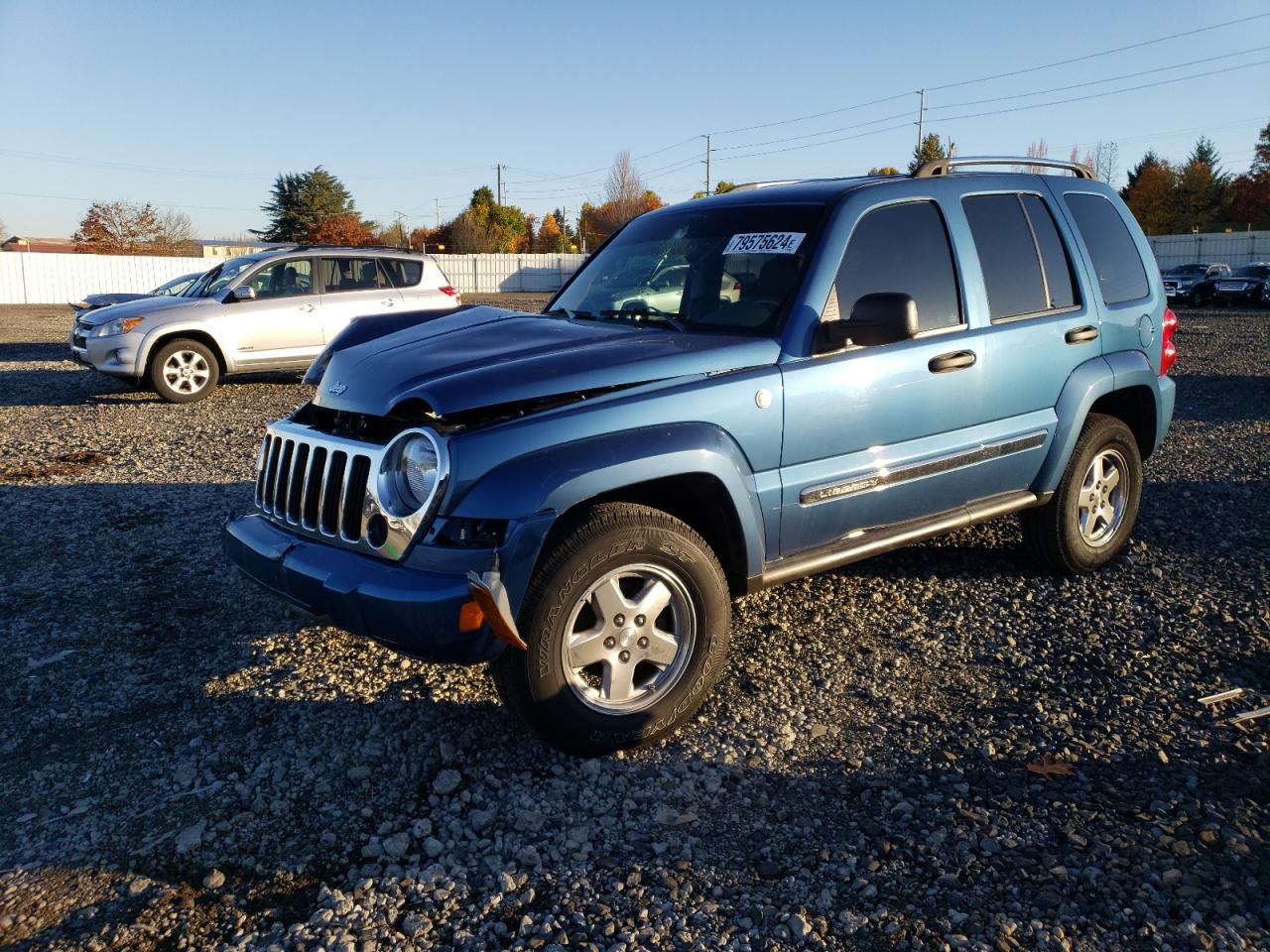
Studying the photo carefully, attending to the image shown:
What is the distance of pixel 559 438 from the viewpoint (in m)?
3.24

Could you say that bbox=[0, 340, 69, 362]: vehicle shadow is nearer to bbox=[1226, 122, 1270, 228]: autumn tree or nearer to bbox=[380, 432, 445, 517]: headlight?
bbox=[380, 432, 445, 517]: headlight

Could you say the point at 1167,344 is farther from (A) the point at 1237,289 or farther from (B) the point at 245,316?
(A) the point at 1237,289

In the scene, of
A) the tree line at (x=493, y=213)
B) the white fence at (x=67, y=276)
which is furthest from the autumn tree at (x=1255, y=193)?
the white fence at (x=67, y=276)

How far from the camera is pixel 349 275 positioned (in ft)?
43.1

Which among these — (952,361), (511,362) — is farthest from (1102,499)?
(511,362)

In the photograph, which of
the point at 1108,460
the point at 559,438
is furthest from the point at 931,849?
the point at 1108,460

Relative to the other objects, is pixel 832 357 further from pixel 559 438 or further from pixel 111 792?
pixel 111 792

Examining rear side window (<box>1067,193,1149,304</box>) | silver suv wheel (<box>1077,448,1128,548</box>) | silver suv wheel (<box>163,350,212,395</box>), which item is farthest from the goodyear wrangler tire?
silver suv wheel (<box>163,350,212,395</box>)

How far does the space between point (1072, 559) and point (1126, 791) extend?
2.16 meters

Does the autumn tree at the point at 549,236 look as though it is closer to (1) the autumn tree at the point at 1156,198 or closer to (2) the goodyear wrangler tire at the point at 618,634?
(1) the autumn tree at the point at 1156,198

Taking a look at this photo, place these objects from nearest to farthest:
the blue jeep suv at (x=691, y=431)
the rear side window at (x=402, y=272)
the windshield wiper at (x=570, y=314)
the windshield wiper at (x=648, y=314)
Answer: the blue jeep suv at (x=691, y=431) < the windshield wiper at (x=648, y=314) < the windshield wiper at (x=570, y=314) < the rear side window at (x=402, y=272)

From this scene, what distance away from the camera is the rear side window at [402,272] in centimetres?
1347

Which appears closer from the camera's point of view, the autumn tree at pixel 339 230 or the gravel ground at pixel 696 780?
the gravel ground at pixel 696 780

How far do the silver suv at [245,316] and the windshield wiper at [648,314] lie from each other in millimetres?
7872
